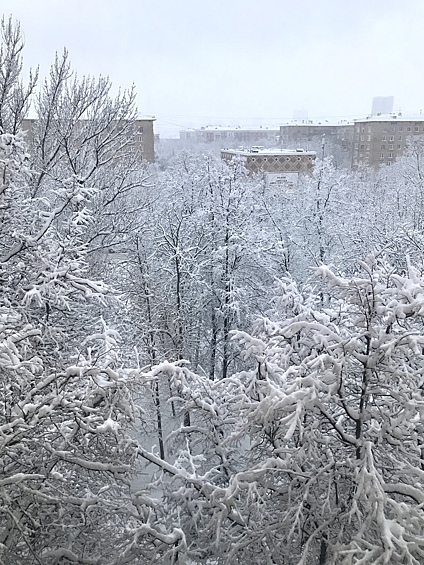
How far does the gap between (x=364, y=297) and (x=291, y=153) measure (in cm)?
4250

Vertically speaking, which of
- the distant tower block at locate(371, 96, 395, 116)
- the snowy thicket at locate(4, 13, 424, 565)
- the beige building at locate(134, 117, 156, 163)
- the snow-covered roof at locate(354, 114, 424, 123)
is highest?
the distant tower block at locate(371, 96, 395, 116)

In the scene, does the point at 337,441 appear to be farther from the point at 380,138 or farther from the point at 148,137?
the point at 380,138

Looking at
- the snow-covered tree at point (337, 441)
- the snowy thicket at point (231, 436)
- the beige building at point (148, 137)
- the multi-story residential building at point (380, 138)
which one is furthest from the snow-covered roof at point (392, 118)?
the snow-covered tree at point (337, 441)

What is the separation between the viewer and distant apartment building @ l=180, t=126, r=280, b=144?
303ft

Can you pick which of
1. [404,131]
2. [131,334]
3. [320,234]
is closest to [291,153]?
[404,131]

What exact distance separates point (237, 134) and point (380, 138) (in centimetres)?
4296

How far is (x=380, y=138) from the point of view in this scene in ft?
191

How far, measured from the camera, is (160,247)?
59.5 ft

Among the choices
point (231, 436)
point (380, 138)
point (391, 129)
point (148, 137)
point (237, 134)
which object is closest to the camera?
point (231, 436)

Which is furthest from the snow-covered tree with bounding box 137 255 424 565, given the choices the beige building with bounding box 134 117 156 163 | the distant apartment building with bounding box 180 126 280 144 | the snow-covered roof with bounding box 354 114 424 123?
the distant apartment building with bounding box 180 126 280 144

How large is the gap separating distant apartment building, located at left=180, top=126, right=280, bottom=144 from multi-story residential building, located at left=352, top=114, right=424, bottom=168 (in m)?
33.6

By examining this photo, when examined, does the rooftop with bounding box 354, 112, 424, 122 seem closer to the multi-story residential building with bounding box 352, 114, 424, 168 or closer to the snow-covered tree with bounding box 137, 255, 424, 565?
the multi-story residential building with bounding box 352, 114, 424, 168

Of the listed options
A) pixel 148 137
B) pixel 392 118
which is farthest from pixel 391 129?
pixel 148 137

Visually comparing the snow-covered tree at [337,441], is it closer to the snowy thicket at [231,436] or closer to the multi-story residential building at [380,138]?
the snowy thicket at [231,436]
